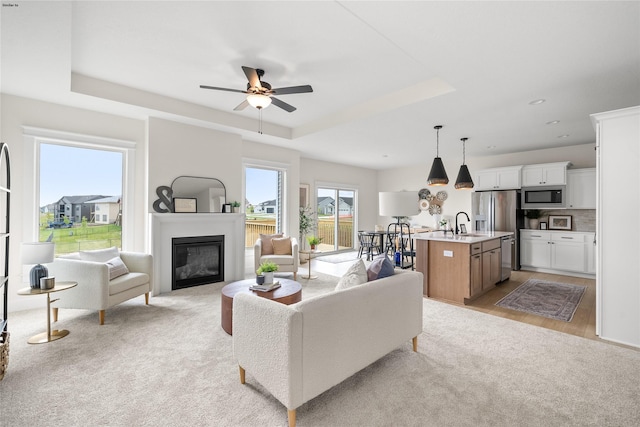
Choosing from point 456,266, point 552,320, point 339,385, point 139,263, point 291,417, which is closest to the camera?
point 291,417

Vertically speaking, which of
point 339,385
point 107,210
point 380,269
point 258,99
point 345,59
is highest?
point 345,59

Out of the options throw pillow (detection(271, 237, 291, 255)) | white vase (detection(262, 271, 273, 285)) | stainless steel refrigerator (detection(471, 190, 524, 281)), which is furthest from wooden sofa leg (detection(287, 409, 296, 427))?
stainless steel refrigerator (detection(471, 190, 524, 281))

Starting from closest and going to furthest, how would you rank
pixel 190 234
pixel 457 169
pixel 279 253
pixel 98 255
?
pixel 98 255 < pixel 190 234 < pixel 279 253 < pixel 457 169

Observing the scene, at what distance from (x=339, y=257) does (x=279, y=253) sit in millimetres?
2769

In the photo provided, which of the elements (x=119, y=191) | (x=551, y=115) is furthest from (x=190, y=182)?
(x=551, y=115)

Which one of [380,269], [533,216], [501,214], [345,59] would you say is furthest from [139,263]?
[533,216]

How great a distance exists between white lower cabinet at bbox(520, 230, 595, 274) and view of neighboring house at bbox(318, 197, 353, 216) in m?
4.28

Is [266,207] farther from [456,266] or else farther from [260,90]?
[456,266]

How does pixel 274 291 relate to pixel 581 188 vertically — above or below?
below

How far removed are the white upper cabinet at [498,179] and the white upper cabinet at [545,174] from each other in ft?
0.49

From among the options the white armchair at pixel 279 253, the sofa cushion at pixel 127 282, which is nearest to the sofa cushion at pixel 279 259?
the white armchair at pixel 279 253

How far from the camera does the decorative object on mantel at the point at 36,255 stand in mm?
2496

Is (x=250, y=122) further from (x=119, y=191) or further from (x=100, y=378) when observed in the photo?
(x=100, y=378)

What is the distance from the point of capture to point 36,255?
2.51 m
